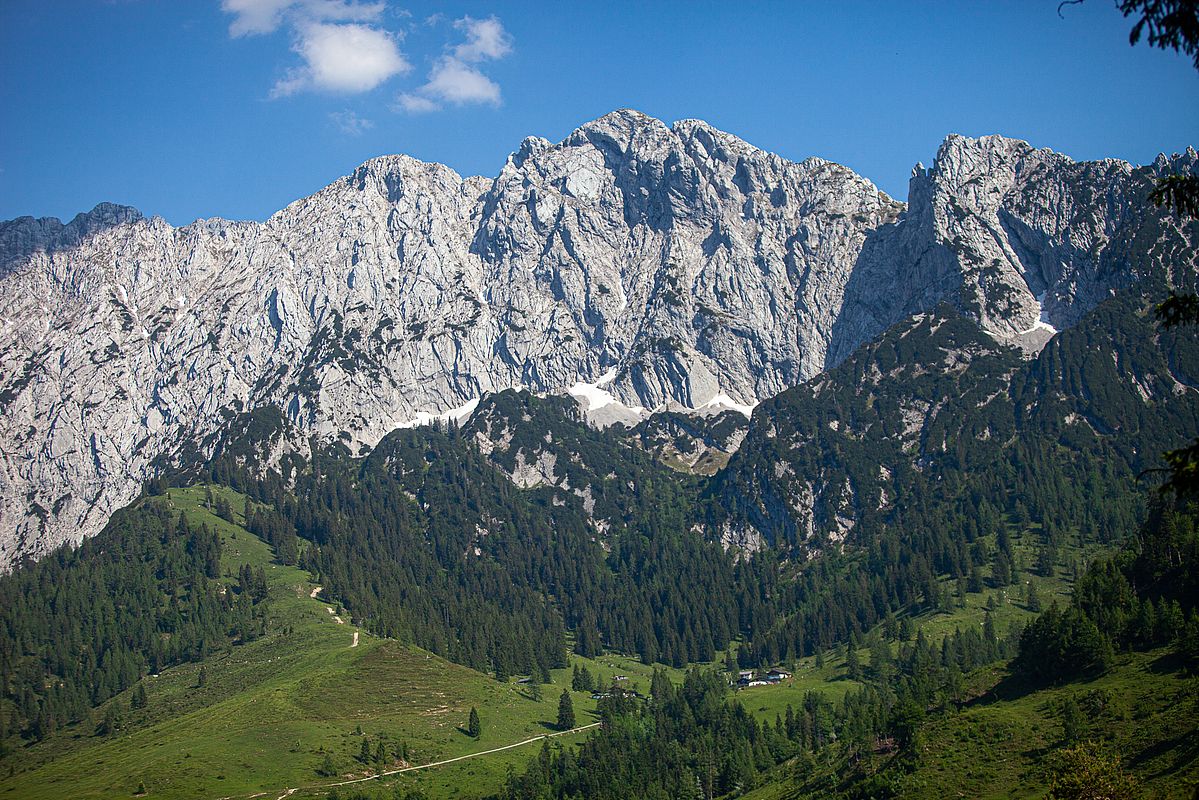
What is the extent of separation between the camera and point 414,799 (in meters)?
168

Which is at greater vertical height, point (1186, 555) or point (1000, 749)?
point (1186, 555)

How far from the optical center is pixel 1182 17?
3294cm

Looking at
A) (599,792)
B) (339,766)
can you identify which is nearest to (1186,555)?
(599,792)

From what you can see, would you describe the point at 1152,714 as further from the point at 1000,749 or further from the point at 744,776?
the point at 744,776

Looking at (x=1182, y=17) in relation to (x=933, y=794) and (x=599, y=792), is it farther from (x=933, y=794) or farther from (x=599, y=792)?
(x=599, y=792)

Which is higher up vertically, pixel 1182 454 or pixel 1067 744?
pixel 1182 454

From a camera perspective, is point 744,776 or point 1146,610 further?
point 744,776

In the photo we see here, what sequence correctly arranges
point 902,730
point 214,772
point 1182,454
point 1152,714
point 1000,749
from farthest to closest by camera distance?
point 214,772, point 902,730, point 1000,749, point 1152,714, point 1182,454

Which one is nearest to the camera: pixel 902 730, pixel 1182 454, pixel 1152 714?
pixel 1182 454

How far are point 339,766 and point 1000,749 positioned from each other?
113 metres

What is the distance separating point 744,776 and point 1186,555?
2886 inches

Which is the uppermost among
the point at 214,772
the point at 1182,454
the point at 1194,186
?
the point at 1194,186

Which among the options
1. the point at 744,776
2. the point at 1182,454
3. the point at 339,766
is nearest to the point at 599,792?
the point at 744,776

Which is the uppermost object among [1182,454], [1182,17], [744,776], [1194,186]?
[1182,17]
